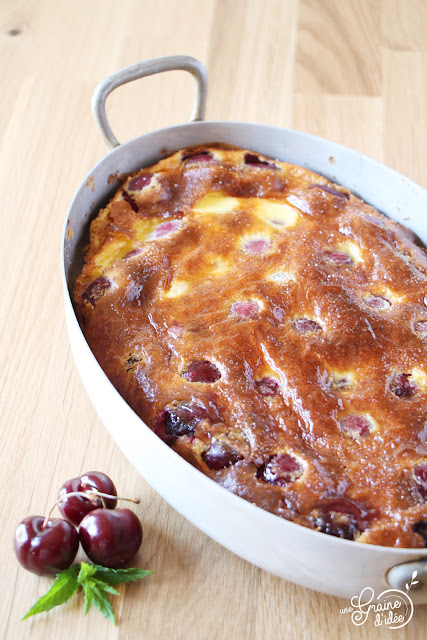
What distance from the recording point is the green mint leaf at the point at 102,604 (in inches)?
45.1

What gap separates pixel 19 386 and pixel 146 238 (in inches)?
16.9

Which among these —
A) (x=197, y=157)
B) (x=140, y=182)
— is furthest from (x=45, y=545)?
(x=197, y=157)

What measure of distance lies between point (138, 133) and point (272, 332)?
1.02m

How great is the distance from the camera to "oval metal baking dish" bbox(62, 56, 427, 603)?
0.97m

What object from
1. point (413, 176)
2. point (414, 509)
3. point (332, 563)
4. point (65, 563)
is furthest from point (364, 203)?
point (65, 563)

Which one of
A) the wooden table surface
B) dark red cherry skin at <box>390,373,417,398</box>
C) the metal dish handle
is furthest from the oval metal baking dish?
dark red cherry skin at <box>390,373,417,398</box>

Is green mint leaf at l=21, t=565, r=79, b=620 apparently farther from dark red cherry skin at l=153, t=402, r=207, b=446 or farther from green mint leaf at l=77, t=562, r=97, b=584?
dark red cherry skin at l=153, t=402, r=207, b=446

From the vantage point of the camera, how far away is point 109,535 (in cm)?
115

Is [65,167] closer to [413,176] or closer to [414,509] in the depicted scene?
[413,176]

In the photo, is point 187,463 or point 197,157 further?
point 197,157

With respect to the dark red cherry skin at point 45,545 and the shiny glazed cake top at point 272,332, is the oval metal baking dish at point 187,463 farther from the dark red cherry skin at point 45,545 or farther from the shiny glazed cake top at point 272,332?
the dark red cherry skin at point 45,545

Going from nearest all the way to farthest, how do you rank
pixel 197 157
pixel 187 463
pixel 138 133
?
pixel 187 463
pixel 197 157
pixel 138 133

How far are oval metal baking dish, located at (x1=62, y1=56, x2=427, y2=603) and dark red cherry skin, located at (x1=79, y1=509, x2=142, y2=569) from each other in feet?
0.26

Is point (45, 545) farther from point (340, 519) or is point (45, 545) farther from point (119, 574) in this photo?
point (340, 519)
